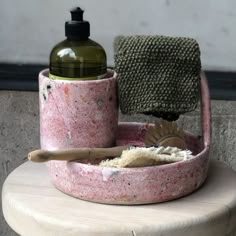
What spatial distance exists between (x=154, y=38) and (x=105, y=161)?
0.49 ft

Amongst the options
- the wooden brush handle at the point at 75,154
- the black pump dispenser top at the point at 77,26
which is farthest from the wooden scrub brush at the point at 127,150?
the black pump dispenser top at the point at 77,26

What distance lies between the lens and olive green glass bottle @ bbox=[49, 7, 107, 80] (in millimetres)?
622

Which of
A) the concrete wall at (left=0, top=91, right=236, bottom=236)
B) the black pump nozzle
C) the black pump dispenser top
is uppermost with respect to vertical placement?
the black pump nozzle

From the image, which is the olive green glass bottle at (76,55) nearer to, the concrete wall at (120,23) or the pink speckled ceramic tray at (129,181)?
the pink speckled ceramic tray at (129,181)

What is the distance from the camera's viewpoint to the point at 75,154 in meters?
0.60

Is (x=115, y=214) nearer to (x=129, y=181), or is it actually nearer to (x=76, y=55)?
(x=129, y=181)

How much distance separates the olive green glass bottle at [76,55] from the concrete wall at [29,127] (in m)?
0.23

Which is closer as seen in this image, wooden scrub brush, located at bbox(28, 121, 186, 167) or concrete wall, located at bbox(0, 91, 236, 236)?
wooden scrub brush, located at bbox(28, 121, 186, 167)

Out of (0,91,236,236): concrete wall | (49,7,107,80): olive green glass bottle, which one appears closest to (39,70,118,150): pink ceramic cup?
(49,7,107,80): olive green glass bottle

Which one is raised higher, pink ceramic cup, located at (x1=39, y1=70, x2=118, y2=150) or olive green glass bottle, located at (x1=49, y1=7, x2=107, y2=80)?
olive green glass bottle, located at (x1=49, y1=7, x2=107, y2=80)

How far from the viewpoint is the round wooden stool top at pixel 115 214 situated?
1.80 feet

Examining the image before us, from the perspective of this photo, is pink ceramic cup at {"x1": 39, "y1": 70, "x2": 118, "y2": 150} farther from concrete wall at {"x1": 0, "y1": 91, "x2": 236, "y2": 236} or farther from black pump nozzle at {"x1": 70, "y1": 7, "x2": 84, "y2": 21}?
concrete wall at {"x1": 0, "y1": 91, "x2": 236, "y2": 236}

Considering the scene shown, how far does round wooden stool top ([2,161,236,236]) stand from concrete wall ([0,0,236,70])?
0.26 m

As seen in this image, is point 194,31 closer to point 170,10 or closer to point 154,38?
point 170,10
